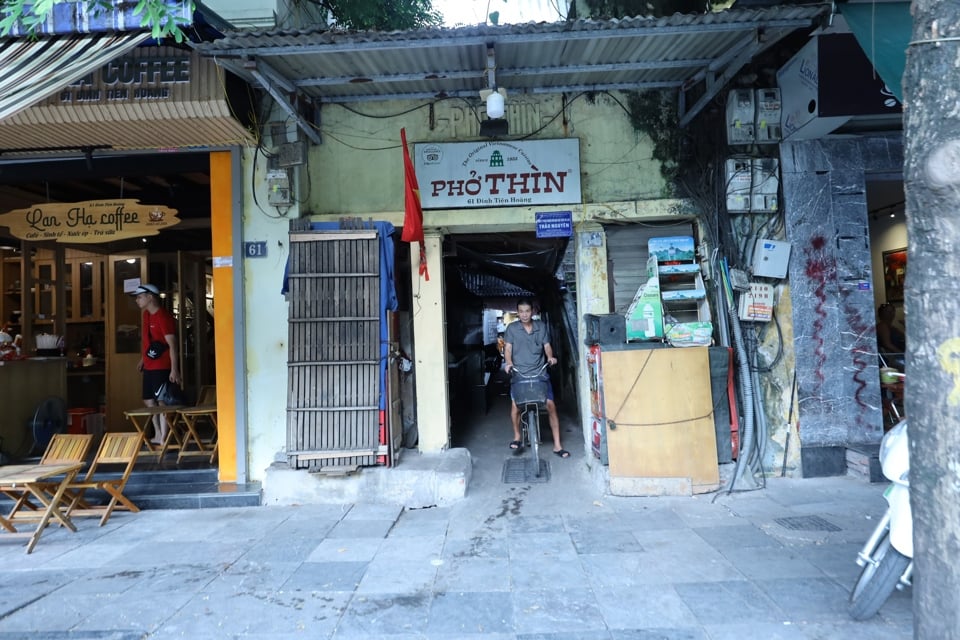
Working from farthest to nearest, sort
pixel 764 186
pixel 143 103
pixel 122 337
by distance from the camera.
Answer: pixel 122 337 → pixel 764 186 → pixel 143 103

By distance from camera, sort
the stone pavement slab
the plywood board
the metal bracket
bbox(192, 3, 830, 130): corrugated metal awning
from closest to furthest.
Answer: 1. the stone pavement slab
2. bbox(192, 3, 830, 130): corrugated metal awning
3. the metal bracket
4. the plywood board

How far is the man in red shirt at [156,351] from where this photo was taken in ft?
22.6

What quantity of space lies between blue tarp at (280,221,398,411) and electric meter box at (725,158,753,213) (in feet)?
11.4

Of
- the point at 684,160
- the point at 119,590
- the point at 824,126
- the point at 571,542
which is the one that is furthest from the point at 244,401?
the point at 824,126

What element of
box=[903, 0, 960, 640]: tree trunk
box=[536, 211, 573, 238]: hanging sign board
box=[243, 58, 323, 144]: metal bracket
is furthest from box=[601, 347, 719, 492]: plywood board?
box=[243, 58, 323, 144]: metal bracket

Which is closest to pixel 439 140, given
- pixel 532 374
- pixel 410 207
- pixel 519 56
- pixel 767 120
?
pixel 410 207

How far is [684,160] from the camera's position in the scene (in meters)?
6.18

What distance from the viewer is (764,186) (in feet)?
19.1

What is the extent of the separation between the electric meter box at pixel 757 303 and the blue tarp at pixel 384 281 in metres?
3.50

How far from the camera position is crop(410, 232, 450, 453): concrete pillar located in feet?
20.1

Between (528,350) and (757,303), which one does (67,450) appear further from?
(757,303)

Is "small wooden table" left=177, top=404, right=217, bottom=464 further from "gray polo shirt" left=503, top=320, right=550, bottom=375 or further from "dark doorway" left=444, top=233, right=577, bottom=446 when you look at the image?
"gray polo shirt" left=503, top=320, right=550, bottom=375

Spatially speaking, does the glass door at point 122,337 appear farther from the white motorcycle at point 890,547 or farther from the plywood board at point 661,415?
the white motorcycle at point 890,547

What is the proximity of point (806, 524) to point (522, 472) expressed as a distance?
2637 mm
